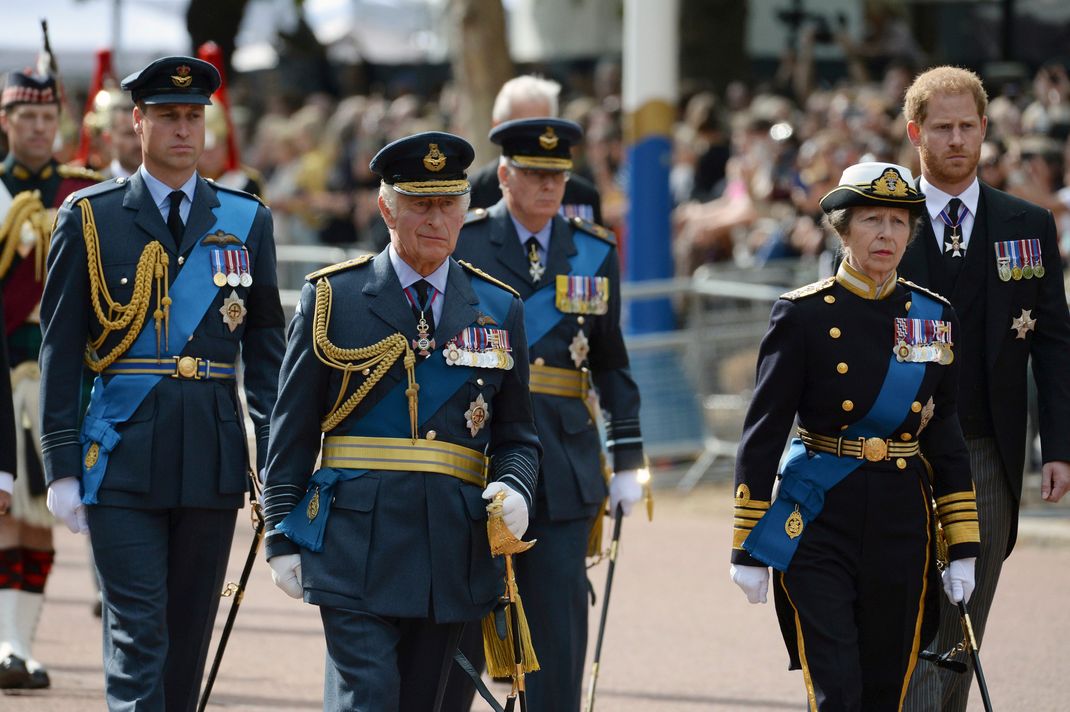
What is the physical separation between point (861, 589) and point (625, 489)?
5.18 feet

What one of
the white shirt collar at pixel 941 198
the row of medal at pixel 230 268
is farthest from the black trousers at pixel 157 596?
the white shirt collar at pixel 941 198

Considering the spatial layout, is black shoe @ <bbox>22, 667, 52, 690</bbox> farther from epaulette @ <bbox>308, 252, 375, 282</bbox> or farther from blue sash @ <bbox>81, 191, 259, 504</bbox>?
epaulette @ <bbox>308, 252, 375, 282</bbox>

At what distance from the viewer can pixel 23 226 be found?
805 cm

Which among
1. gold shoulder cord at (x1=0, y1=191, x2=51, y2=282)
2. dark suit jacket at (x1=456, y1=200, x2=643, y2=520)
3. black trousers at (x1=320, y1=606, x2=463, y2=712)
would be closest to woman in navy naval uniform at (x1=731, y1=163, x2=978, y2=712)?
black trousers at (x1=320, y1=606, x2=463, y2=712)

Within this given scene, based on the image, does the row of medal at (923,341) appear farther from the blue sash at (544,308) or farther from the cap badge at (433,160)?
the blue sash at (544,308)

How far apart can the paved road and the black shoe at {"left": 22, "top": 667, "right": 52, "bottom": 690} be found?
50 millimetres

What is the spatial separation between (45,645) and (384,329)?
4.22 meters

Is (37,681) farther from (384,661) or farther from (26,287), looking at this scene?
(384,661)

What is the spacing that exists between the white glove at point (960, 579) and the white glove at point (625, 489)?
1585 millimetres

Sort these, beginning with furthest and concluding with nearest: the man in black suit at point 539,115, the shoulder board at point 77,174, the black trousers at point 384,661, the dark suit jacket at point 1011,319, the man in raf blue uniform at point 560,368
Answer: the shoulder board at point 77,174
the man in black suit at point 539,115
the man in raf blue uniform at point 560,368
the dark suit jacket at point 1011,319
the black trousers at point 384,661

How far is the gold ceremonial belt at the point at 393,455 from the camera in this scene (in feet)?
17.1

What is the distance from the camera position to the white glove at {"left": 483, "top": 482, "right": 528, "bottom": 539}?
17.0ft

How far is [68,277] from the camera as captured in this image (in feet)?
19.8

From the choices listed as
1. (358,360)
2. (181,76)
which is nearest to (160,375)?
(181,76)
